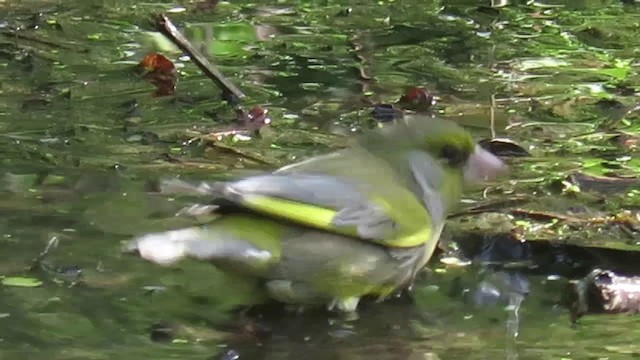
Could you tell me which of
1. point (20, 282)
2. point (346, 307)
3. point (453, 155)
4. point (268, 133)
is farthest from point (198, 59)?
point (346, 307)

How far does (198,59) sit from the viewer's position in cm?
472

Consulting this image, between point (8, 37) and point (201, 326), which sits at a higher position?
point (201, 326)

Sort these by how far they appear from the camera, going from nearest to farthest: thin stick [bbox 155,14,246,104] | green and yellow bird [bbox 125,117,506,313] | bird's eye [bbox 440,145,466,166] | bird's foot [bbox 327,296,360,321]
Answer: green and yellow bird [bbox 125,117,506,313], bird's foot [bbox 327,296,360,321], bird's eye [bbox 440,145,466,166], thin stick [bbox 155,14,246,104]

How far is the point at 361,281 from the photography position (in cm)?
292

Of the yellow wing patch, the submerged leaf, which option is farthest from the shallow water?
the yellow wing patch

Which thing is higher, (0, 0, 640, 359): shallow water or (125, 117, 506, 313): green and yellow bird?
(125, 117, 506, 313): green and yellow bird

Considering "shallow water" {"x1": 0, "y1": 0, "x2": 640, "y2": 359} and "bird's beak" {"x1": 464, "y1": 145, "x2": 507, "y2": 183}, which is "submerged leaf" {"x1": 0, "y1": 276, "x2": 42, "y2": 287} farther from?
"bird's beak" {"x1": 464, "y1": 145, "x2": 507, "y2": 183}

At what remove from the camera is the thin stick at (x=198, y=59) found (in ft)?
14.6

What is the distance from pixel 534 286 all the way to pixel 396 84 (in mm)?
2458

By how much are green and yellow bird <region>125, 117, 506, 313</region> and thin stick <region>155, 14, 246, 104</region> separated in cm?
144

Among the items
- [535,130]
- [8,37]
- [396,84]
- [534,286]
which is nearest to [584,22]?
[396,84]

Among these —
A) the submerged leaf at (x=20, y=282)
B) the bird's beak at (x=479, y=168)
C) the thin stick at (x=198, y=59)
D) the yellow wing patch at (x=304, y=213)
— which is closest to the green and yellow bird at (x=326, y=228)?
the yellow wing patch at (x=304, y=213)

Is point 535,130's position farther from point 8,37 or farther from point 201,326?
point 8,37

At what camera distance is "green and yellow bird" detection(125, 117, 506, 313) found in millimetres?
2771
